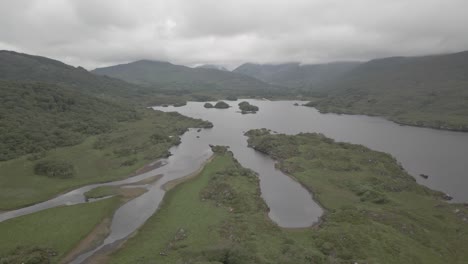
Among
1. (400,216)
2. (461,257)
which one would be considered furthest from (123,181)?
(461,257)

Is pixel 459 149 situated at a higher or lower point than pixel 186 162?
lower

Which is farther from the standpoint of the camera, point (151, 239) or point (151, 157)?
point (151, 157)

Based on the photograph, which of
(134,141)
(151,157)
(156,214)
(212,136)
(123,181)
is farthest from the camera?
(212,136)

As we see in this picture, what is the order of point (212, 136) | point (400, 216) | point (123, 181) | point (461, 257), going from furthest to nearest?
point (212, 136) → point (123, 181) → point (400, 216) → point (461, 257)

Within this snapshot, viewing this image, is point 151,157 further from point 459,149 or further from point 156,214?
point 459,149

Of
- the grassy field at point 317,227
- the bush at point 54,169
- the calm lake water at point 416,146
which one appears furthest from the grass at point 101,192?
the calm lake water at point 416,146

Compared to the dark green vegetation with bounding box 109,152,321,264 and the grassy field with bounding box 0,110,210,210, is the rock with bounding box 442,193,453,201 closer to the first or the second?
the dark green vegetation with bounding box 109,152,321,264

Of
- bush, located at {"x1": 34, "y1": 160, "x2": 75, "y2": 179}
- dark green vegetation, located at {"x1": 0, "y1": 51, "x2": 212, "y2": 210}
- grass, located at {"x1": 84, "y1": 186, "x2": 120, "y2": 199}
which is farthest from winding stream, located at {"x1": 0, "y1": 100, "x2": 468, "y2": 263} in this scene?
bush, located at {"x1": 34, "y1": 160, "x2": 75, "y2": 179}
